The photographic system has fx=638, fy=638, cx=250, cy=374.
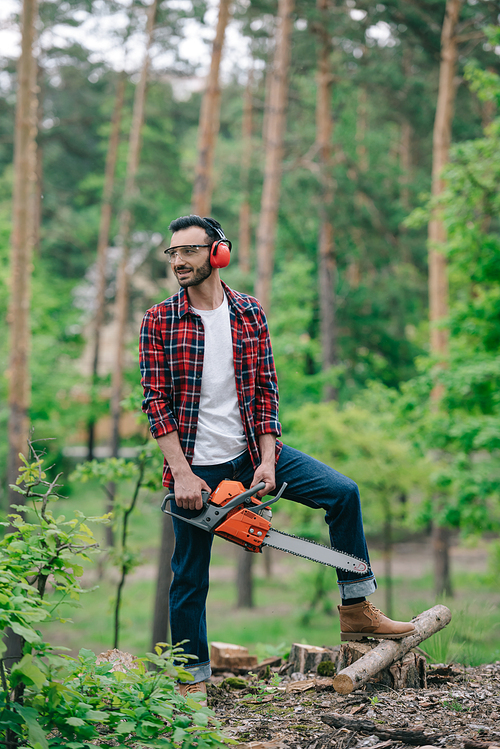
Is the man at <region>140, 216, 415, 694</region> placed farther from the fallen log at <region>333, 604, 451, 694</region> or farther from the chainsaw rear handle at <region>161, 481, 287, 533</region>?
the fallen log at <region>333, 604, 451, 694</region>

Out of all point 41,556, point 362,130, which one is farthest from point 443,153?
point 41,556

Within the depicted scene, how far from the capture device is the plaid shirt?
326cm

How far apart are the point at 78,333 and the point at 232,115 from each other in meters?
9.70

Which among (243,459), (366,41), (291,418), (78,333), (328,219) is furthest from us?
(78,333)

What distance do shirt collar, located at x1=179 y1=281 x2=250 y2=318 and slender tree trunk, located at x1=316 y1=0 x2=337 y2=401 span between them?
1407 centimetres

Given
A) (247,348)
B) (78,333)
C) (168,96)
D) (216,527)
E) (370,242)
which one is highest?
(168,96)

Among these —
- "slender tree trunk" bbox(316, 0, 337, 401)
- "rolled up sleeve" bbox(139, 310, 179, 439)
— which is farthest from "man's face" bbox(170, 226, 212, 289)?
"slender tree trunk" bbox(316, 0, 337, 401)

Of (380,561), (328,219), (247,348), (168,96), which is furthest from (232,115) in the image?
(247,348)

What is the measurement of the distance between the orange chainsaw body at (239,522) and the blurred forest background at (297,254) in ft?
6.42

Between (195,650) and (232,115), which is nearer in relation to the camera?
(195,650)

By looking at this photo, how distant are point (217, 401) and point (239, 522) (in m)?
0.63

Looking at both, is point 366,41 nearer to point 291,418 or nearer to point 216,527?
point 291,418

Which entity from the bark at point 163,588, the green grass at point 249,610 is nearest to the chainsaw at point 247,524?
the green grass at point 249,610

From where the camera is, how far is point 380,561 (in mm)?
22875
